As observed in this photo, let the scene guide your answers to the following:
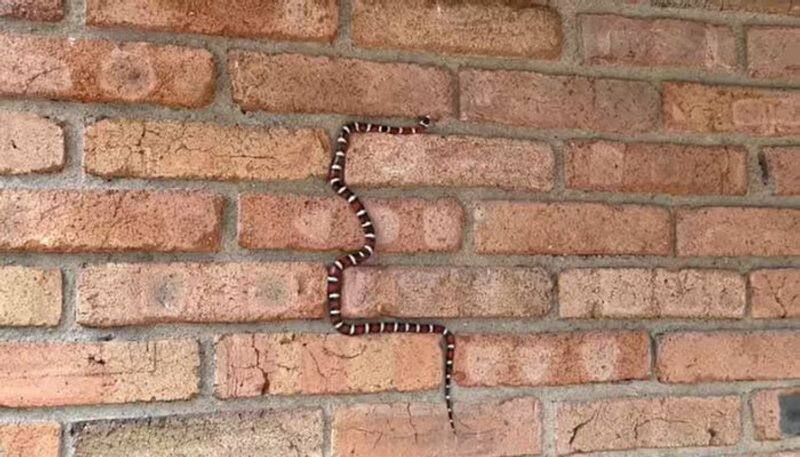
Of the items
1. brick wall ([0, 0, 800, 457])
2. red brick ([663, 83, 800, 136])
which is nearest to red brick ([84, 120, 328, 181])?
brick wall ([0, 0, 800, 457])

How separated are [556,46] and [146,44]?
605 mm

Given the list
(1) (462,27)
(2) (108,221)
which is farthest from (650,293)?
(2) (108,221)

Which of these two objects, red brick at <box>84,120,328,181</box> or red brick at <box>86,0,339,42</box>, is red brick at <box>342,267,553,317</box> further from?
red brick at <box>86,0,339,42</box>

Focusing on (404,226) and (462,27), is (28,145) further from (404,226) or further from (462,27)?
(462,27)

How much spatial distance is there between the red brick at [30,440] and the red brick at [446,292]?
42 cm

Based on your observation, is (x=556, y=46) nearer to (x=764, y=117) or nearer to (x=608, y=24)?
(x=608, y=24)

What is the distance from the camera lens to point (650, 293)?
58.2 inches

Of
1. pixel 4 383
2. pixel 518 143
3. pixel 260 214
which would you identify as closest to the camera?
pixel 4 383

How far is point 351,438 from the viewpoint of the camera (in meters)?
1.35

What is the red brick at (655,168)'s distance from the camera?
4.81 ft

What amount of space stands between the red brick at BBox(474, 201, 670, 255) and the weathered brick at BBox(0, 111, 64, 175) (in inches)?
23.2

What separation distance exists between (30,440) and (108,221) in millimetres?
294

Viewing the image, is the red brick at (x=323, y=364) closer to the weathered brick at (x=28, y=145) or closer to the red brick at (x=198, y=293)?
the red brick at (x=198, y=293)

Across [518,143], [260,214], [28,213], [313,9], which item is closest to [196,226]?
[260,214]
